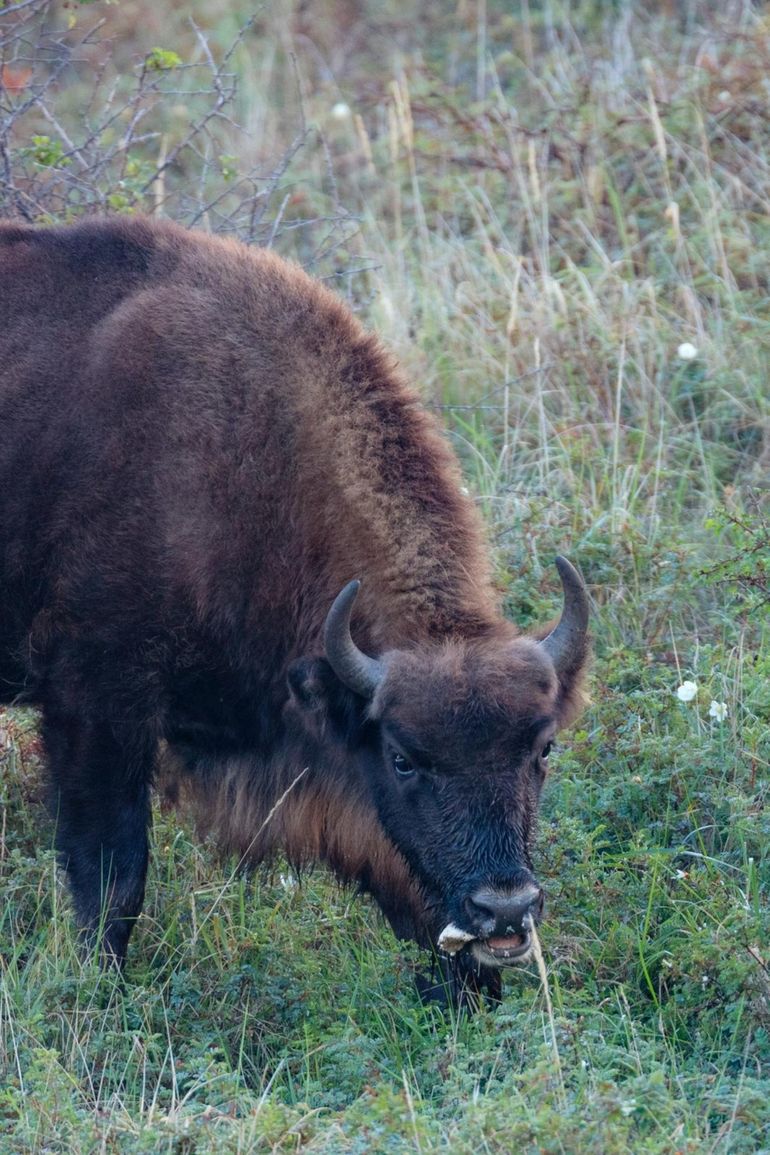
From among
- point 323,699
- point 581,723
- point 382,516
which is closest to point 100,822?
point 323,699

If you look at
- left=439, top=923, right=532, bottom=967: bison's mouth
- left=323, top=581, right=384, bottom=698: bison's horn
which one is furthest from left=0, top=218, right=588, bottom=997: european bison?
left=439, top=923, right=532, bottom=967: bison's mouth

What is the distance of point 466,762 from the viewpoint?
4.28 m

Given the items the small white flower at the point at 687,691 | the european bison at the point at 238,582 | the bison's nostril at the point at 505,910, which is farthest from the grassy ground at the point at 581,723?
the european bison at the point at 238,582

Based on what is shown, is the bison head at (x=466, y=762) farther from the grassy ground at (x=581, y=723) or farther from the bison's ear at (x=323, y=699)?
the grassy ground at (x=581, y=723)

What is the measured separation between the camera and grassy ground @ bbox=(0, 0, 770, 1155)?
3.96 metres

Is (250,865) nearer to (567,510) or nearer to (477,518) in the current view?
(477,518)

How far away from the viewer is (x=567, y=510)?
7.00 meters

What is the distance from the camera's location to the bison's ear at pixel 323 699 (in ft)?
15.3

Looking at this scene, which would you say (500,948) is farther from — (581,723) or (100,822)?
(581,723)

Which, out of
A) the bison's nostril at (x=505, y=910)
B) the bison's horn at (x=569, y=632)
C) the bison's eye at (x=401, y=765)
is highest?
the bison's horn at (x=569, y=632)

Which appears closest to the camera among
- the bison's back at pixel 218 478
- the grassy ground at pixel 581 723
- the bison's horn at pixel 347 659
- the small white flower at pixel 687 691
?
the grassy ground at pixel 581 723

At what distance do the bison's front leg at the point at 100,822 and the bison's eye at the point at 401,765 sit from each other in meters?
0.95

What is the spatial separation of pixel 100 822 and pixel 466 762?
1417 mm

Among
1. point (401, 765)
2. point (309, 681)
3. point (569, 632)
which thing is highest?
point (569, 632)
